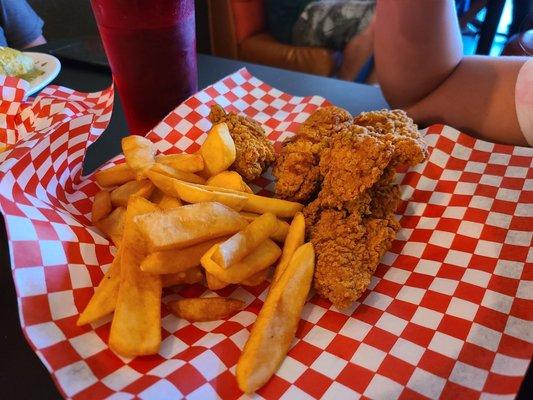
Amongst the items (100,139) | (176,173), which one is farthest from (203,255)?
(100,139)

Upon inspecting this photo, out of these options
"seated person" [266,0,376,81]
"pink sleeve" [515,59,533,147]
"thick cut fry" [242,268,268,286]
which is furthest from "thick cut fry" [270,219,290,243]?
"seated person" [266,0,376,81]

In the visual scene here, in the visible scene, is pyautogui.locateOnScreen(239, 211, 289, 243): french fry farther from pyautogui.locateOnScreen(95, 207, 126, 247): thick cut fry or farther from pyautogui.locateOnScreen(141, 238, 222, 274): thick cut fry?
pyautogui.locateOnScreen(95, 207, 126, 247): thick cut fry

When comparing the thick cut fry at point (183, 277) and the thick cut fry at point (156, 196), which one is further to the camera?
the thick cut fry at point (156, 196)

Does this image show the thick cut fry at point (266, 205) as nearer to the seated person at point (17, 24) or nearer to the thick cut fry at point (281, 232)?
the thick cut fry at point (281, 232)

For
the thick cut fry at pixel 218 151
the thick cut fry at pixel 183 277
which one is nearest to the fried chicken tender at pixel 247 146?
the thick cut fry at pixel 218 151

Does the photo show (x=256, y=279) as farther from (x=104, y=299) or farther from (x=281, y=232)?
(x=104, y=299)

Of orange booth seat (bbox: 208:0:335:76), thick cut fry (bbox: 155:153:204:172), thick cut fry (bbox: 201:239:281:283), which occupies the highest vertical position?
thick cut fry (bbox: 155:153:204:172)

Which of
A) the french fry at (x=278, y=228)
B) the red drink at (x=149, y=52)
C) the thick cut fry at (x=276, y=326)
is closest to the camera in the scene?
the thick cut fry at (x=276, y=326)
